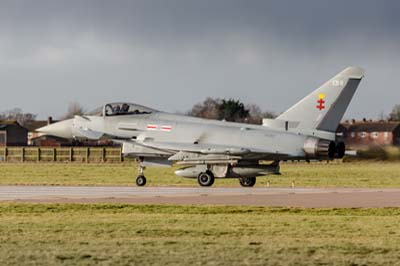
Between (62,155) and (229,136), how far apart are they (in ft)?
132

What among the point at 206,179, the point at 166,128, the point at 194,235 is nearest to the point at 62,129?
the point at 166,128

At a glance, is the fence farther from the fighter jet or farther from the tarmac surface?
the tarmac surface

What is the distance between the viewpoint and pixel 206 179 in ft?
122

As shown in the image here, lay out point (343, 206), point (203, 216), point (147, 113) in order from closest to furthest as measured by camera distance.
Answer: point (203, 216) → point (343, 206) → point (147, 113)

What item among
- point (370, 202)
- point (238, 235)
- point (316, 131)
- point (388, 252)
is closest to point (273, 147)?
point (316, 131)

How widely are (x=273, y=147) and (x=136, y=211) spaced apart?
41.9ft

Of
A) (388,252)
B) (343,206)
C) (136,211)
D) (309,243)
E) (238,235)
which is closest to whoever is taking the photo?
(388,252)

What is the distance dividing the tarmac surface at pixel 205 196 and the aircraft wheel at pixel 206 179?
3.25 ft

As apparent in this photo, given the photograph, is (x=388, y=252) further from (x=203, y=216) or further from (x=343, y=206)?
(x=343, y=206)

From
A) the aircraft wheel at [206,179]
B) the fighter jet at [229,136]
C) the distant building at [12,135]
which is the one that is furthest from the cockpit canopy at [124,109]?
the distant building at [12,135]

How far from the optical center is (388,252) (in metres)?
15.9

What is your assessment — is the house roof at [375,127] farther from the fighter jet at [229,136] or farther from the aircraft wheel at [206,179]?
the aircraft wheel at [206,179]

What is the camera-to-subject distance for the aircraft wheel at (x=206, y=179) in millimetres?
37094

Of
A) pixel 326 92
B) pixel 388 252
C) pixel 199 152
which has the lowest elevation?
pixel 388 252
